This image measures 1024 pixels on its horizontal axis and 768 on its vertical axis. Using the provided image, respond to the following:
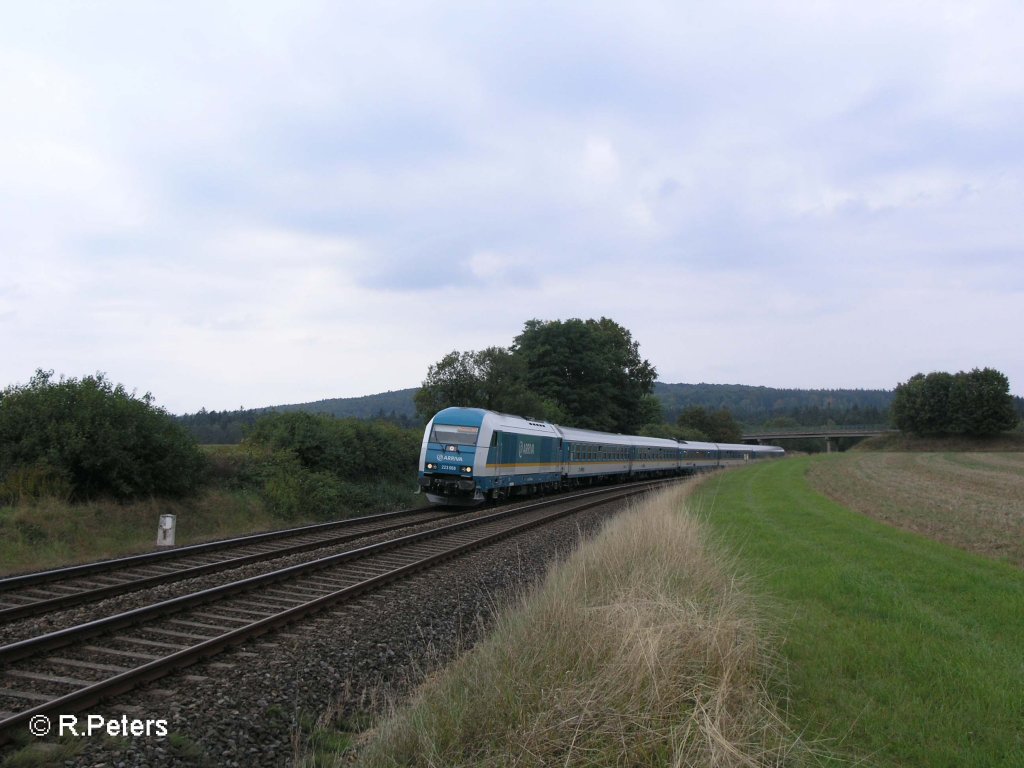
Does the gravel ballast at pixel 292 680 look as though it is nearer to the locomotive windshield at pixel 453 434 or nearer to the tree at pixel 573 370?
the locomotive windshield at pixel 453 434

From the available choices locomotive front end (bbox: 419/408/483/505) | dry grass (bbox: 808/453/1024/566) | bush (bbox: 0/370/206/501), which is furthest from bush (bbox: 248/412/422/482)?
dry grass (bbox: 808/453/1024/566)

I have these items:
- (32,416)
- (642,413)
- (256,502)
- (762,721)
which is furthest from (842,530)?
(642,413)

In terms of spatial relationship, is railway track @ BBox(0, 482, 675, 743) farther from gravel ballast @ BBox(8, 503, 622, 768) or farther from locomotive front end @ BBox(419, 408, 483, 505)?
locomotive front end @ BBox(419, 408, 483, 505)

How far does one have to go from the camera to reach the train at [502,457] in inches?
931

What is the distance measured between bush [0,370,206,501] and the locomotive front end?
→ 762cm

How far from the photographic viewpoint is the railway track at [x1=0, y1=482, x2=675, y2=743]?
5.78 m

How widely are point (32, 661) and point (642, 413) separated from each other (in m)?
73.1

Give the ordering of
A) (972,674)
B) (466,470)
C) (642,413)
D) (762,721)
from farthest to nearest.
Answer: (642,413)
(466,470)
(972,674)
(762,721)

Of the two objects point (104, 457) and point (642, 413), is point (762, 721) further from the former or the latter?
point (642, 413)

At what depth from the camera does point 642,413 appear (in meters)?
77.5

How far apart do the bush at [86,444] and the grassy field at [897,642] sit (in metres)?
13.4

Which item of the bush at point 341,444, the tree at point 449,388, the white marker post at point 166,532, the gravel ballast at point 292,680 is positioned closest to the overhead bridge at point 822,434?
the tree at point 449,388

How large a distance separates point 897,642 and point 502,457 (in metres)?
18.9

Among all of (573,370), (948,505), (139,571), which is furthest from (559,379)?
(139,571)
